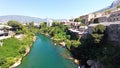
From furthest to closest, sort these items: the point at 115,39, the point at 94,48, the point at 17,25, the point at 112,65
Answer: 1. the point at 17,25
2. the point at 94,48
3. the point at 115,39
4. the point at 112,65

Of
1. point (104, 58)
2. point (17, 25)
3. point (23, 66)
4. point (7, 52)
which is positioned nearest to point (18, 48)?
point (7, 52)

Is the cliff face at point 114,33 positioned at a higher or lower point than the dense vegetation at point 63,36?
higher

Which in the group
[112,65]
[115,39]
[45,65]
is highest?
[115,39]

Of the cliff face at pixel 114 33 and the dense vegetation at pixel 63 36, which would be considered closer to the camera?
the cliff face at pixel 114 33

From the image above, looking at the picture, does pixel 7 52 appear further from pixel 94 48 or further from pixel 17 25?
pixel 17 25

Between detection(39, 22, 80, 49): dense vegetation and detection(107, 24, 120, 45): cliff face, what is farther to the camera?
detection(39, 22, 80, 49): dense vegetation

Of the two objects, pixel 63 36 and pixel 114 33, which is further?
pixel 63 36

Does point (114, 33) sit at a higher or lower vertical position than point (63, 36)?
higher

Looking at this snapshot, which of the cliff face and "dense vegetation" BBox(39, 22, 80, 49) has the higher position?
the cliff face
